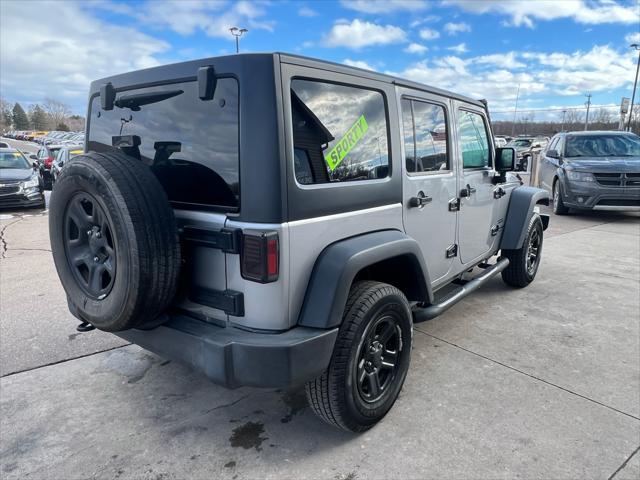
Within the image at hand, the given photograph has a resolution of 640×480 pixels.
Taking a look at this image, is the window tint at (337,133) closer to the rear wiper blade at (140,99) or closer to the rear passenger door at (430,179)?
the rear passenger door at (430,179)

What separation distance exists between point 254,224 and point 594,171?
9.35 metres

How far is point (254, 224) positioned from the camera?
6.81 ft

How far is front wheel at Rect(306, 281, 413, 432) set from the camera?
2.35 metres

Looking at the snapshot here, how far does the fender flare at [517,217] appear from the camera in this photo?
467cm

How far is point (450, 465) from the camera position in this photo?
2.35m

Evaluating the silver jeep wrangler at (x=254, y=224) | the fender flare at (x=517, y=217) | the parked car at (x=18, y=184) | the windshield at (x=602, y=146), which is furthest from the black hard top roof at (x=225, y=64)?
the parked car at (x=18, y=184)

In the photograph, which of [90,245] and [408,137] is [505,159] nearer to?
[408,137]

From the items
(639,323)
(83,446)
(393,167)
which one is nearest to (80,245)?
(83,446)

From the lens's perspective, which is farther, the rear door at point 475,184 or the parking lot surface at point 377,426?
the rear door at point 475,184

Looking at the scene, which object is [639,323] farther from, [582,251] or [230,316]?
[230,316]

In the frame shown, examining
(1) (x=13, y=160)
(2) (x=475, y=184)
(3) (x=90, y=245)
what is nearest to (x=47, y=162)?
(1) (x=13, y=160)

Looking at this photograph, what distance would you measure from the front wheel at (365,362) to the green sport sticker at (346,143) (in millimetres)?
714

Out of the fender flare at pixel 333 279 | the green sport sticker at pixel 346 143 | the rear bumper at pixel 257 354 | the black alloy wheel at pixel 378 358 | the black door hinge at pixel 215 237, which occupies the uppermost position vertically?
the green sport sticker at pixel 346 143

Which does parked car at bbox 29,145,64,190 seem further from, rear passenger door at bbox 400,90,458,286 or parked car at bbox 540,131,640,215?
rear passenger door at bbox 400,90,458,286
